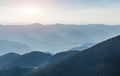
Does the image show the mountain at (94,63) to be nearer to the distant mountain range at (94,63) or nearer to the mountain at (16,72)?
the distant mountain range at (94,63)

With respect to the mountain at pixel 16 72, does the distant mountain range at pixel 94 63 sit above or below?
above

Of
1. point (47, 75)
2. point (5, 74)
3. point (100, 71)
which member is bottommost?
point (5, 74)

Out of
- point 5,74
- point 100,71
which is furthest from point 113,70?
point 5,74

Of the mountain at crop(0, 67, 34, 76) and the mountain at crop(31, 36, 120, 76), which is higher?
the mountain at crop(31, 36, 120, 76)

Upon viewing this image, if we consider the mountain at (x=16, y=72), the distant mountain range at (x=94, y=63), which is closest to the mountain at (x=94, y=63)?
the distant mountain range at (x=94, y=63)

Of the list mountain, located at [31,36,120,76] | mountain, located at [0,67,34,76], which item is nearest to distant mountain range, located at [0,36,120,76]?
mountain, located at [31,36,120,76]

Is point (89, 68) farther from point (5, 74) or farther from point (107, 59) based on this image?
point (5, 74)

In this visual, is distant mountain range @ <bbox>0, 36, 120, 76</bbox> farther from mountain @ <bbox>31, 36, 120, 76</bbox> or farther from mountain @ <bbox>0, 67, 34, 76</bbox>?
mountain @ <bbox>0, 67, 34, 76</bbox>

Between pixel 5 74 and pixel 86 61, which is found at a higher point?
pixel 86 61
